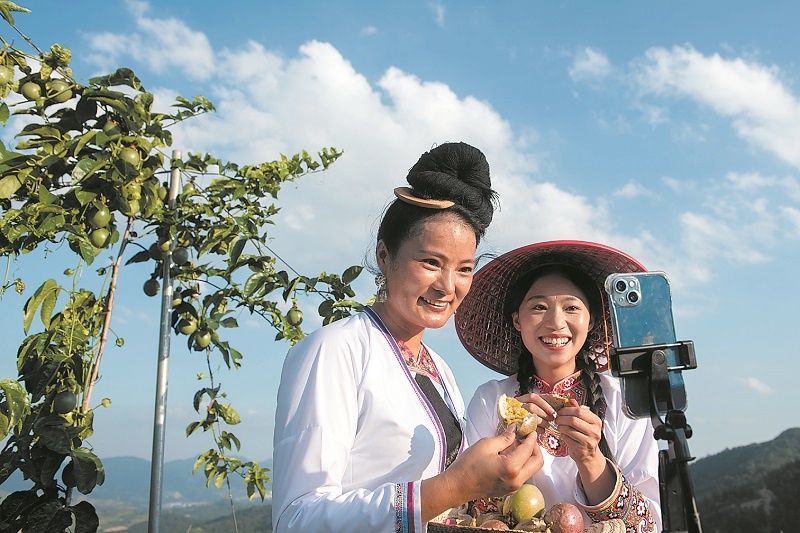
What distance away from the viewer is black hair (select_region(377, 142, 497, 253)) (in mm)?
1705

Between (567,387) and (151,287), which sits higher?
(151,287)

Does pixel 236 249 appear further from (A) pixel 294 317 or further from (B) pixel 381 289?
(B) pixel 381 289

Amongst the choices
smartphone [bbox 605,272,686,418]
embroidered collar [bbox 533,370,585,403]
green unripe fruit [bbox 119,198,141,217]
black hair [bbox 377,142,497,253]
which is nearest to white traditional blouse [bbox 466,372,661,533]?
embroidered collar [bbox 533,370,585,403]

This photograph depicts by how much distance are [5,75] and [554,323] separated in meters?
2.15

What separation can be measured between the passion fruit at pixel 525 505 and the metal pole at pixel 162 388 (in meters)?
1.57

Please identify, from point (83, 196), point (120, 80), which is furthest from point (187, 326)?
point (120, 80)

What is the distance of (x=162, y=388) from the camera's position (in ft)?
9.20

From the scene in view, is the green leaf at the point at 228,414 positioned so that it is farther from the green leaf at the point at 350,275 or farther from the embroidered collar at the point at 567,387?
the embroidered collar at the point at 567,387

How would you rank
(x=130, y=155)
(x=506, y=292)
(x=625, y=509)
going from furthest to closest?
(x=130, y=155), (x=506, y=292), (x=625, y=509)

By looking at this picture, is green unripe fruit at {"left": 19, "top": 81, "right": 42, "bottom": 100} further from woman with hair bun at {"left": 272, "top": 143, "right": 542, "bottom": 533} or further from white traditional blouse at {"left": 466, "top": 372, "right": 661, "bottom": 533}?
white traditional blouse at {"left": 466, "top": 372, "right": 661, "bottom": 533}

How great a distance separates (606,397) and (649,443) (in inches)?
7.6

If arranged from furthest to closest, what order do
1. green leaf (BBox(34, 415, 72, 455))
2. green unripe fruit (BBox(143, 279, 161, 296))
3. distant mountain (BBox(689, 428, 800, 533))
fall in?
distant mountain (BBox(689, 428, 800, 533)) < green unripe fruit (BBox(143, 279, 161, 296)) < green leaf (BBox(34, 415, 72, 455))

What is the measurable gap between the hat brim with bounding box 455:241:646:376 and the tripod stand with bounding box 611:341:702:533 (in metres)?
0.77

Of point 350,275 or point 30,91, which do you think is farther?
point 350,275
